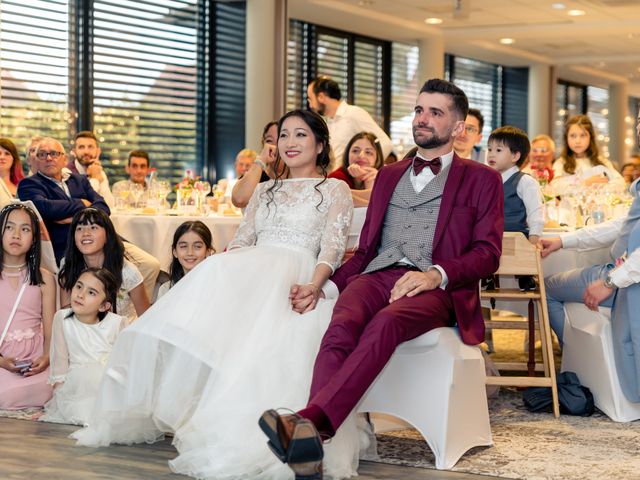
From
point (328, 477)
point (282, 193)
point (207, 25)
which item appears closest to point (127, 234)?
point (282, 193)

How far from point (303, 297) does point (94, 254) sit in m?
1.63

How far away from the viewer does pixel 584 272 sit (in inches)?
177

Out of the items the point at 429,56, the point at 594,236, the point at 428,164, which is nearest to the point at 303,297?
the point at 428,164

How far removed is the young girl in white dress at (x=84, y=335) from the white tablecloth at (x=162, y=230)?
1.06m

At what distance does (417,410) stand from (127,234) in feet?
8.74

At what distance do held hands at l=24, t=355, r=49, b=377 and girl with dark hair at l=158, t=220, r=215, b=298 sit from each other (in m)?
0.68

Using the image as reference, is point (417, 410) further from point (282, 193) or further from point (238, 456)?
point (282, 193)

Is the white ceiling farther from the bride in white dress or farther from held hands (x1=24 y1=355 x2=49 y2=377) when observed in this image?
the bride in white dress

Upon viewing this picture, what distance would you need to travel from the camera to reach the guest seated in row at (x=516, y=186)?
4855 mm

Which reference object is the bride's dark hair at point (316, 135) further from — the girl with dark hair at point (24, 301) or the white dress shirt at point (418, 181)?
the girl with dark hair at point (24, 301)

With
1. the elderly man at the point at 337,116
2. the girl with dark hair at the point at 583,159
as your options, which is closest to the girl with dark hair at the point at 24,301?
the elderly man at the point at 337,116

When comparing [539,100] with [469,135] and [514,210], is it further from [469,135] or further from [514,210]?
[514,210]

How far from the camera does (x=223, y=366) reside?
327 centimetres

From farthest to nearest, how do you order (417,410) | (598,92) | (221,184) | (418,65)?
(598,92)
(418,65)
(221,184)
(417,410)
